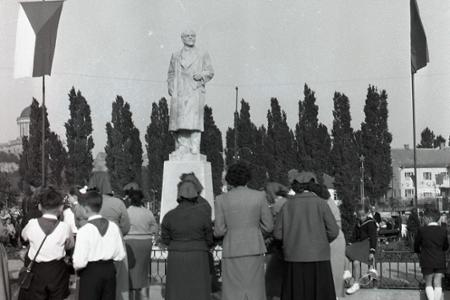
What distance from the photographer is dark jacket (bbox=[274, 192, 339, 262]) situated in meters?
7.07

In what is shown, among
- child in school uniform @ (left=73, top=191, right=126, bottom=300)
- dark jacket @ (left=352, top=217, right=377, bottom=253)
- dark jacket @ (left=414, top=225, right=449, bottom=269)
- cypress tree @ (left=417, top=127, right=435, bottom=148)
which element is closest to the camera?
child in school uniform @ (left=73, top=191, right=126, bottom=300)

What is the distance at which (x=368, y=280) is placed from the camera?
1121cm

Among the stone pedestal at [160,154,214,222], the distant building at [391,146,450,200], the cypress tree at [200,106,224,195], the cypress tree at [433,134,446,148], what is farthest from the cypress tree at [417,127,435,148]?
the stone pedestal at [160,154,214,222]

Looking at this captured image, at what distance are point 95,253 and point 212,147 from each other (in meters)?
48.8

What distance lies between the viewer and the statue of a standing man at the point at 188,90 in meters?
13.1

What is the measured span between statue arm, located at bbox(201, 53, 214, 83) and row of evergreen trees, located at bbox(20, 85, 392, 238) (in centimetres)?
3643

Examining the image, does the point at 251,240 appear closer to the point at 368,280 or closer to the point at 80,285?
the point at 80,285

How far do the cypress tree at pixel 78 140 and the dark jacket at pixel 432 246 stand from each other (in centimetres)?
4395

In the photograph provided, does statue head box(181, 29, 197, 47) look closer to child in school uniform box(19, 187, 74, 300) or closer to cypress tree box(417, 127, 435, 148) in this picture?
child in school uniform box(19, 187, 74, 300)

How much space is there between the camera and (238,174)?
715cm

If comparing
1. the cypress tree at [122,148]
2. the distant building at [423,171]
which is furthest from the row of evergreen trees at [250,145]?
the distant building at [423,171]

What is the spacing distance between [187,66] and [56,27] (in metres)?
3.08

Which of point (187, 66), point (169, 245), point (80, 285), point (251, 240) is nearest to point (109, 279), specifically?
point (80, 285)

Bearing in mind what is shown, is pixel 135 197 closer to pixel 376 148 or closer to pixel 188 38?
pixel 188 38
